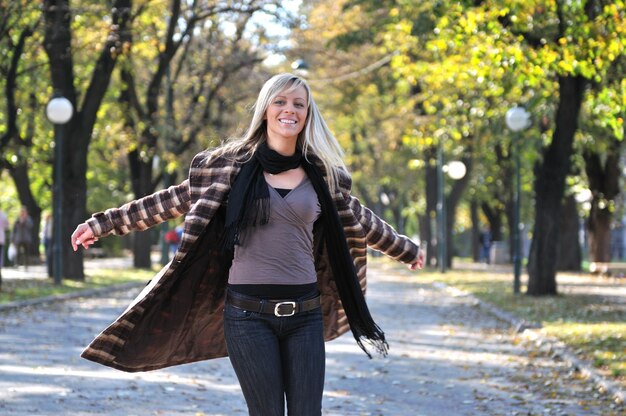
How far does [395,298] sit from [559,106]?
5.61m

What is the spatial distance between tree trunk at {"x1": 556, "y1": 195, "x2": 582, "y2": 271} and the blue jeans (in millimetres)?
32235

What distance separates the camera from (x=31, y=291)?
21297mm

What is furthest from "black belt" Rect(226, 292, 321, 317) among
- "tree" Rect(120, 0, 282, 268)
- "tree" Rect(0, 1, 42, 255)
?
"tree" Rect(120, 0, 282, 268)

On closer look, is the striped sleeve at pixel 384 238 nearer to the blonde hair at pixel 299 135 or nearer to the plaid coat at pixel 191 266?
the plaid coat at pixel 191 266

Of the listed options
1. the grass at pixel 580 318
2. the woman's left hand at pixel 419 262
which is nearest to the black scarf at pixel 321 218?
the woman's left hand at pixel 419 262

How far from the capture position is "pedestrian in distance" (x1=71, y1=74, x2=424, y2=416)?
4.62m

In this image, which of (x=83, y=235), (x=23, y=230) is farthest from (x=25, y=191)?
(x=83, y=235)

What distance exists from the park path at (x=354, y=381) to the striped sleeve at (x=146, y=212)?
3.39 m

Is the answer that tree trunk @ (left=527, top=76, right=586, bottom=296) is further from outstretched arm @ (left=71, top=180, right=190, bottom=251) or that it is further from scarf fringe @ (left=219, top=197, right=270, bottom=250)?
scarf fringe @ (left=219, top=197, right=270, bottom=250)

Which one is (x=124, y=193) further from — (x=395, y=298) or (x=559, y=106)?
(x=559, y=106)

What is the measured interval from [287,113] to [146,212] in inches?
30.0

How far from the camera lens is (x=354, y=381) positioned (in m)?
10.6

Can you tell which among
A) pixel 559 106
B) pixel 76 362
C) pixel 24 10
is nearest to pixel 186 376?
pixel 76 362

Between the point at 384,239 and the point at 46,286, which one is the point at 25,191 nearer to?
the point at 46,286
